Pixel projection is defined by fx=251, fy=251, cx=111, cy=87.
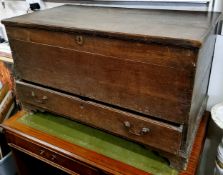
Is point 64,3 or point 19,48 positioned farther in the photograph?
point 64,3

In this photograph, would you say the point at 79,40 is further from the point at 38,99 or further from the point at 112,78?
the point at 38,99

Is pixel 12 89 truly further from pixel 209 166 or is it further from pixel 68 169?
pixel 209 166

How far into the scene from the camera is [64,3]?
4.05 feet

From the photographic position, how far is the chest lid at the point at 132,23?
651mm

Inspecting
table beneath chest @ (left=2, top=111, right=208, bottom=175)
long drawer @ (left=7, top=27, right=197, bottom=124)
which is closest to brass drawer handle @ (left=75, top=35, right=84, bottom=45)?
long drawer @ (left=7, top=27, right=197, bottom=124)

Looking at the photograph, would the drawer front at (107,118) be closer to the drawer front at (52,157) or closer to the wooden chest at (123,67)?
the wooden chest at (123,67)

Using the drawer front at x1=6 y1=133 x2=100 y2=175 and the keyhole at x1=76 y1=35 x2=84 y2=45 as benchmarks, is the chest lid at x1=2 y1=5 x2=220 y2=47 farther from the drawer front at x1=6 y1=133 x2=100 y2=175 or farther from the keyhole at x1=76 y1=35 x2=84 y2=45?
the drawer front at x1=6 y1=133 x2=100 y2=175

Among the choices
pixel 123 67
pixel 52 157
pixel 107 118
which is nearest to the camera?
pixel 123 67

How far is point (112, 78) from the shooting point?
0.78m

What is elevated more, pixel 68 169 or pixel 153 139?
pixel 153 139

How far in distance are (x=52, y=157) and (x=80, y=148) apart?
15 centimetres

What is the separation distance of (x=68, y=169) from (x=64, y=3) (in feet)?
2.56

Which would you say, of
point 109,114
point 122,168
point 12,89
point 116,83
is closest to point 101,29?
point 116,83

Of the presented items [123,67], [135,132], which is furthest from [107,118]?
[123,67]
